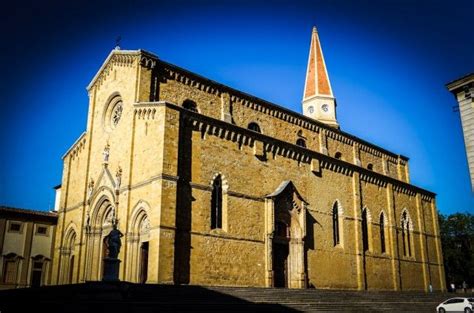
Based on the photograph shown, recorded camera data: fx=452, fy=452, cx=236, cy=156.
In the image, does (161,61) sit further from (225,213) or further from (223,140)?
(225,213)

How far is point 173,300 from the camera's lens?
51.2 ft

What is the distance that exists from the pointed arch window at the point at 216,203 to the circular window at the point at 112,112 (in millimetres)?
7140

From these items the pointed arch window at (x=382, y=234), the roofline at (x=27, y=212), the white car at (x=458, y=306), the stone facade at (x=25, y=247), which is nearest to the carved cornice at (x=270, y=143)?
the pointed arch window at (x=382, y=234)

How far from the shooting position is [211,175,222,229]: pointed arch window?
22.4 meters

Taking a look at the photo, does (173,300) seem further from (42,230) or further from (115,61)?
(42,230)

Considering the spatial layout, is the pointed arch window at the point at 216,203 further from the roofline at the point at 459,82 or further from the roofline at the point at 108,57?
the roofline at the point at 459,82

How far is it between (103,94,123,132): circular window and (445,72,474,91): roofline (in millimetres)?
16880

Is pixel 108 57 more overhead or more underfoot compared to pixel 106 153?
more overhead

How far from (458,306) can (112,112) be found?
68.6 ft

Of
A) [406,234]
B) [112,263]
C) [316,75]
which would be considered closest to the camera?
[112,263]

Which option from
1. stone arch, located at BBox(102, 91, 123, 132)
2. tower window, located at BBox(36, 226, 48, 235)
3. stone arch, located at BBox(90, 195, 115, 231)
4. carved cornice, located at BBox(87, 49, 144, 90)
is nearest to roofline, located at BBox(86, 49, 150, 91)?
carved cornice, located at BBox(87, 49, 144, 90)

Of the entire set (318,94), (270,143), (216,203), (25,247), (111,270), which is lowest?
(111,270)

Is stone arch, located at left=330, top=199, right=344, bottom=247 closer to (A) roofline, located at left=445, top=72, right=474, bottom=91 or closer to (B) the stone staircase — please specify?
(B) the stone staircase

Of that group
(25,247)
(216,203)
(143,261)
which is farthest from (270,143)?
(25,247)
